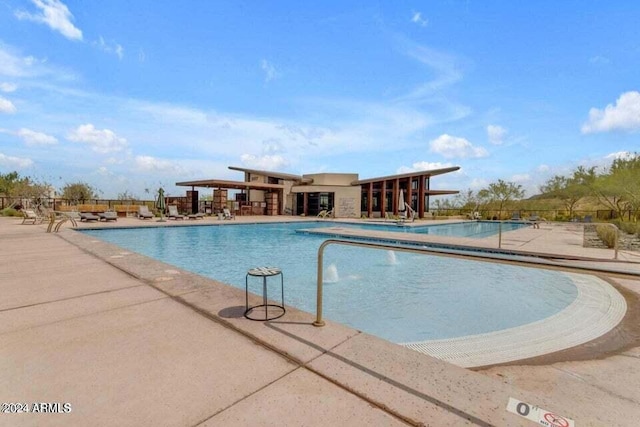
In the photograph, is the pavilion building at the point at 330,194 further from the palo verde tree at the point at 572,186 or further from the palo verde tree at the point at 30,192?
the palo verde tree at the point at 30,192

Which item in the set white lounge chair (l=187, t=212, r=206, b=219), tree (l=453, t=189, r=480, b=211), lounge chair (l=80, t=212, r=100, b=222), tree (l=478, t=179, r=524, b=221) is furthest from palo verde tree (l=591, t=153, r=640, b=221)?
lounge chair (l=80, t=212, r=100, b=222)

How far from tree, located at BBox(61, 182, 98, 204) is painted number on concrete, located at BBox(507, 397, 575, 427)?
32130 millimetres

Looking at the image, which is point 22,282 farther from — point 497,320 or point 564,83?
point 564,83

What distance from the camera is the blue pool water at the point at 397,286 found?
4469 millimetres

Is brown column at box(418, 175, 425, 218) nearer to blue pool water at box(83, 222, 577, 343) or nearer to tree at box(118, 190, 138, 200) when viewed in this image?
blue pool water at box(83, 222, 577, 343)

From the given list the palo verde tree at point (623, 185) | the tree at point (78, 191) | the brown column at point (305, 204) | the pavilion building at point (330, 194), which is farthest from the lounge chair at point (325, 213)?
the tree at point (78, 191)

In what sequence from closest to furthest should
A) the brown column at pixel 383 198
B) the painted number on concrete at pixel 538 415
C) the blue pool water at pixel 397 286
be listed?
the painted number on concrete at pixel 538 415
the blue pool water at pixel 397 286
the brown column at pixel 383 198

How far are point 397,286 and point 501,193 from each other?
30.0 metres

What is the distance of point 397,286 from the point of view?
6402 mm

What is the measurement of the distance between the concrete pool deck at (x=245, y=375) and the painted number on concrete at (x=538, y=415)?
55 millimetres

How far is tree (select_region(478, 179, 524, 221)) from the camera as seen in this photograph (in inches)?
1171

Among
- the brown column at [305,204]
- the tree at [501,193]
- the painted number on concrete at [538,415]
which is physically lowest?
the painted number on concrete at [538,415]

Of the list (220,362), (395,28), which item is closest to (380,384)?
(220,362)

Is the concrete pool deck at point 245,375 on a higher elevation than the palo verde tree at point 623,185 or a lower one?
lower
